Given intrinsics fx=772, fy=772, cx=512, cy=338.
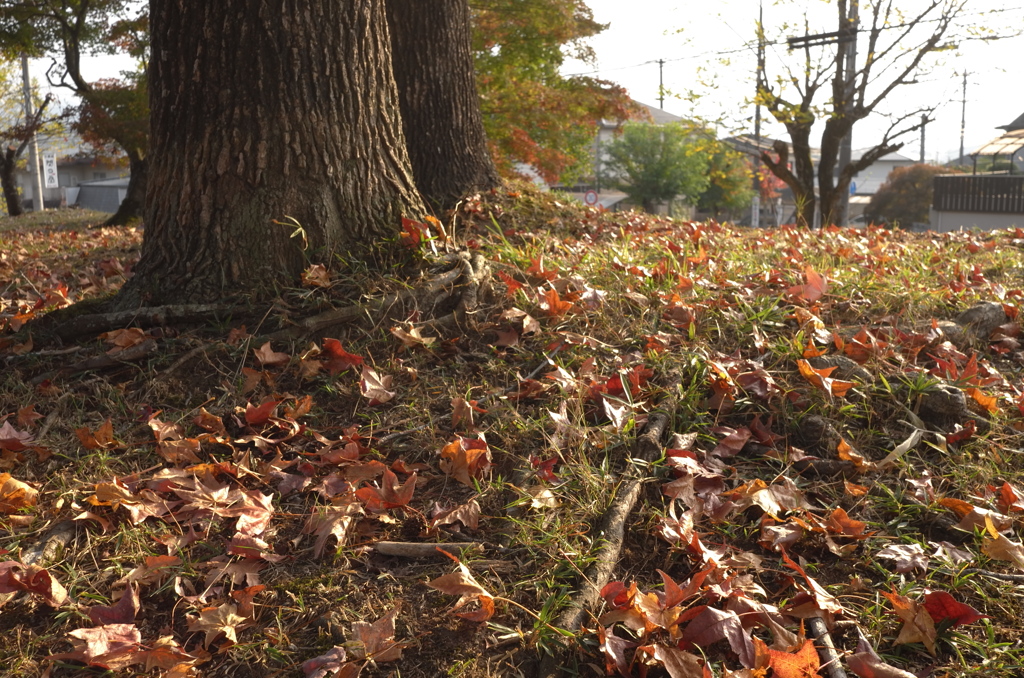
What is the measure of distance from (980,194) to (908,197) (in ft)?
32.3

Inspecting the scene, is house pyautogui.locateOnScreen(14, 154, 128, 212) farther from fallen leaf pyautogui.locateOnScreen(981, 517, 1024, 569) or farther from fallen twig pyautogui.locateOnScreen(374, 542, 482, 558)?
fallen leaf pyautogui.locateOnScreen(981, 517, 1024, 569)

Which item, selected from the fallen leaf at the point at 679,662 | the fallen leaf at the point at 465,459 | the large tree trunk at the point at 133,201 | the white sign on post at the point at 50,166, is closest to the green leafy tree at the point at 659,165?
the white sign on post at the point at 50,166

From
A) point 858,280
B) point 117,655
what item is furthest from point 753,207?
point 117,655

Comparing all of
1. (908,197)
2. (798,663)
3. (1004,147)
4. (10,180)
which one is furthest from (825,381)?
(908,197)

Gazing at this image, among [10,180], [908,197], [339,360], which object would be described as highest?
[10,180]

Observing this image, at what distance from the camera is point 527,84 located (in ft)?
42.8

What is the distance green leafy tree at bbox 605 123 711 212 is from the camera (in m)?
43.4

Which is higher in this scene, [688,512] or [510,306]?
[510,306]

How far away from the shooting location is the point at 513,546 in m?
2.02

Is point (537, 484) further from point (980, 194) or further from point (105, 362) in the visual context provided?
point (980, 194)

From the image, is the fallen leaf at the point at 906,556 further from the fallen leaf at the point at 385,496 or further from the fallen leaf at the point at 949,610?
the fallen leaf at the point at 385,496

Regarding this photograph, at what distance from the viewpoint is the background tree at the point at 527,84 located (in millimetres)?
12398

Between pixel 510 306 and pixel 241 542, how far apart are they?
161 cm

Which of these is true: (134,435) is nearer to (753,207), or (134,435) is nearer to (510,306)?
(510,306)
